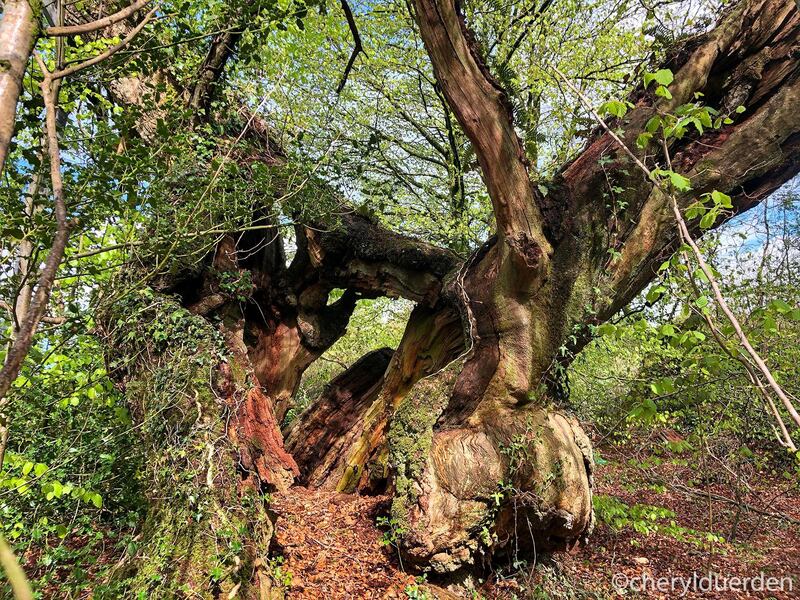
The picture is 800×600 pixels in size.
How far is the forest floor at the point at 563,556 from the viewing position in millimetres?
3213

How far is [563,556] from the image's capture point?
4.10 meters

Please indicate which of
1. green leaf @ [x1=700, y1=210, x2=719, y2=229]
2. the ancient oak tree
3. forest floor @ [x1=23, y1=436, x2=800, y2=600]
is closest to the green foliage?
forest floor @ [x1=23, y1=436, x2=800, y2=600]

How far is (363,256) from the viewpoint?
537 centimetres

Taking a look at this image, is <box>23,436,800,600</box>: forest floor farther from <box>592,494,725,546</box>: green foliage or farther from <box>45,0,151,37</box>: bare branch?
<box>45,0,151,37</box>: bare branch

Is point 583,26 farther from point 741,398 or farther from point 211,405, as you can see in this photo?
point 211,405

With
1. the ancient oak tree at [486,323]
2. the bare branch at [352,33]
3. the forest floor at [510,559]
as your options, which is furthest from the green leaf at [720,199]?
the bare branch at [352,33]

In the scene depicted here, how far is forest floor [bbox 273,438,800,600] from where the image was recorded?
3.21 m

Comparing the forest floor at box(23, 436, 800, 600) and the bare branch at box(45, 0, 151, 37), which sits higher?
the bare branch at box(45, 0, 151, 37)

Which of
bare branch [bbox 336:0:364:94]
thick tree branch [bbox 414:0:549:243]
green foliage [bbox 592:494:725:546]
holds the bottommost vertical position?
green foliage [bbox 592:494:725:546]

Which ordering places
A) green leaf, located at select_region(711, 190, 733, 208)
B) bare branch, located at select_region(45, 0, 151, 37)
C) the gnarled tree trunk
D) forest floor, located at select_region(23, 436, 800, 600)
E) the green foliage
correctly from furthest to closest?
the green foliage → the gnarled tree trunk → forest floor, located at select_region(23, 436, 800, 600) → green leaf, located at select_region(711, 190, 733, 208) → bare branch, located at select_region(45, 0, 151, 37)

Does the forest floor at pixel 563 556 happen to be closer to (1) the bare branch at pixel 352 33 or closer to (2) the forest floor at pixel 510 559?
(2) the forest floor at pixel 510 559

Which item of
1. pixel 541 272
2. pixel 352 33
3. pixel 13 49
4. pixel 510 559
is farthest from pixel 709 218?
pixel 352 33

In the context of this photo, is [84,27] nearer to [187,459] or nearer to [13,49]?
[13,49]

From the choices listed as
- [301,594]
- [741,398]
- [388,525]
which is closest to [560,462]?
[388,525]
